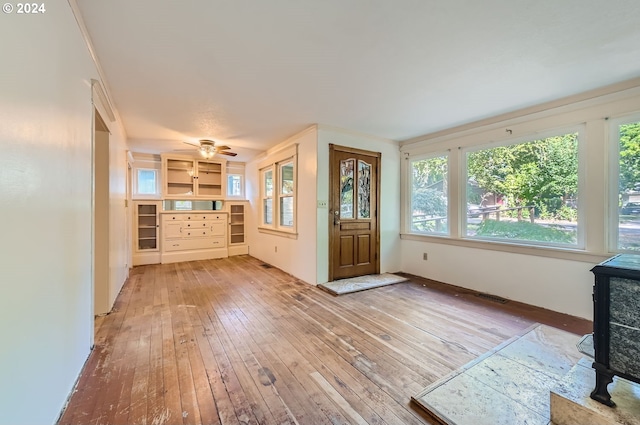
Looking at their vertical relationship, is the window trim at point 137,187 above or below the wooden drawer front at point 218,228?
above

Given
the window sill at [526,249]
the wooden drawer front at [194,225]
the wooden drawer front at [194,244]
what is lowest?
the wooden drawer front at [194,244]

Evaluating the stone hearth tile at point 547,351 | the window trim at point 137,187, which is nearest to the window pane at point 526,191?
the stone hearth tile at point 547,351

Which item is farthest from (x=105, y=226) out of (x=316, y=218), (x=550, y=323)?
(x=550, y=323)

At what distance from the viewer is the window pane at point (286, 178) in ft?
16.1

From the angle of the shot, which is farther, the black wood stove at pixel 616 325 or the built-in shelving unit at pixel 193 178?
the built-in shelving unit at pixel 193 178

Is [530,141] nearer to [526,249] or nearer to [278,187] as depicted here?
[526,249]

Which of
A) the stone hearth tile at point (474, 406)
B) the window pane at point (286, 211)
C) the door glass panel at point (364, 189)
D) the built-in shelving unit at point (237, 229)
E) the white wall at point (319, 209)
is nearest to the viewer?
the stone hearth tile at point (474, 406)

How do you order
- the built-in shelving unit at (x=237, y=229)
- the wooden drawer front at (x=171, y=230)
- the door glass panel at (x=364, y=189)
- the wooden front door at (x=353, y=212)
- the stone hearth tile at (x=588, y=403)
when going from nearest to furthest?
the stone hearth tile at (x=588, y=403) → the wooden front door at (x=353, y=212) → the door glass panel at (x=364, y=189) → the wooden drawer front at (x=171, y=230) → the built-in shelving unit at (x=237, y=229)

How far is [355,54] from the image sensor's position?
2129 mm

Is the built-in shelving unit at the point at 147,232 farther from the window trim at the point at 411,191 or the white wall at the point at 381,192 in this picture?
the window trim at the point at 411,191

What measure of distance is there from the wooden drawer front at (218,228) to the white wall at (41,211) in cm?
436

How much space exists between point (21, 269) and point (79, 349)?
1.18 m

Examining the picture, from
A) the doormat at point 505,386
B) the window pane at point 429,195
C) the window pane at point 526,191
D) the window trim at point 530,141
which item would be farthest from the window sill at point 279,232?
the doormat at point 505,386

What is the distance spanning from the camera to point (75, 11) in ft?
5.36
